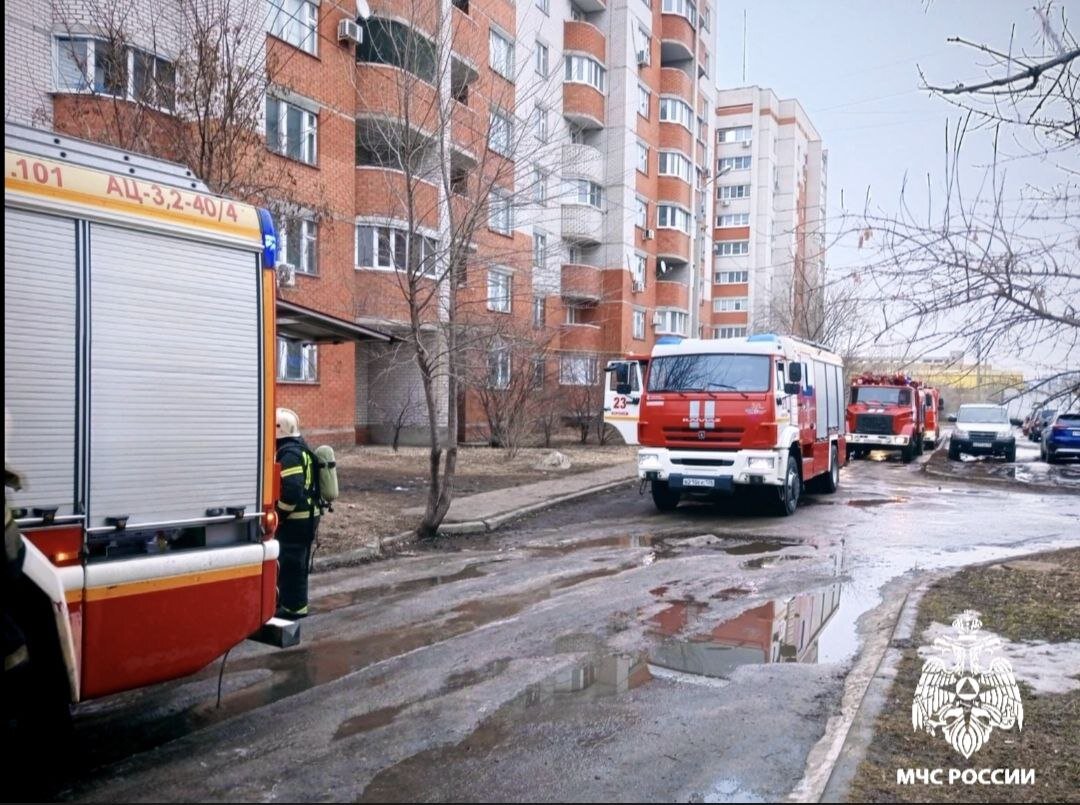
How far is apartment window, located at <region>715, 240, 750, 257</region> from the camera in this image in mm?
59219

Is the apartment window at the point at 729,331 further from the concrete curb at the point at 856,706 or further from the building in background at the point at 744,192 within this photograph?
the concrete curb at the point at 856,706

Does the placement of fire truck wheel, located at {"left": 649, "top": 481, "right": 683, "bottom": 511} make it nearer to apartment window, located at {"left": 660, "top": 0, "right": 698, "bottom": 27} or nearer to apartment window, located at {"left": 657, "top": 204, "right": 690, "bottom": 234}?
apartment window, located at {"left": 657, "top": 204, "right": 690, "bottom": 234}

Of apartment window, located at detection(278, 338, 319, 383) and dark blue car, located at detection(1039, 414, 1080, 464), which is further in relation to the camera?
dark blue car, located at detection(1039, 414, 1080, 464)

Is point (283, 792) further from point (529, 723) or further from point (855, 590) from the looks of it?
point (855, 590)

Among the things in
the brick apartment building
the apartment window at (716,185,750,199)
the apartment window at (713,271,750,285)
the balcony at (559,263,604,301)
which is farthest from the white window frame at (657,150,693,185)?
the apartment window at (713,271,750,285)

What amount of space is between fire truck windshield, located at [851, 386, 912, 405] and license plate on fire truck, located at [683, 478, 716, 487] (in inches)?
660

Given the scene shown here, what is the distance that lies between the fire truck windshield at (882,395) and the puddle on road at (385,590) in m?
21.9

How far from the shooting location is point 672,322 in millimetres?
42938

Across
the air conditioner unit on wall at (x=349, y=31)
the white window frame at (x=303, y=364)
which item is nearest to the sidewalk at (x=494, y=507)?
the white window frame at (x=303, y=364)

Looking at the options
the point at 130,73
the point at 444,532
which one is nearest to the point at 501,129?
the point at 130,73

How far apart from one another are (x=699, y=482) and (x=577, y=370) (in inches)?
504

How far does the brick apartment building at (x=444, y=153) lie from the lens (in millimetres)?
10945

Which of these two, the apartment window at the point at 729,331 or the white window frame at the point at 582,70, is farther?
the apartment window at the point at 729,331

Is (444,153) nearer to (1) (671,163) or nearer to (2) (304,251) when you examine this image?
(2) (304,251)
